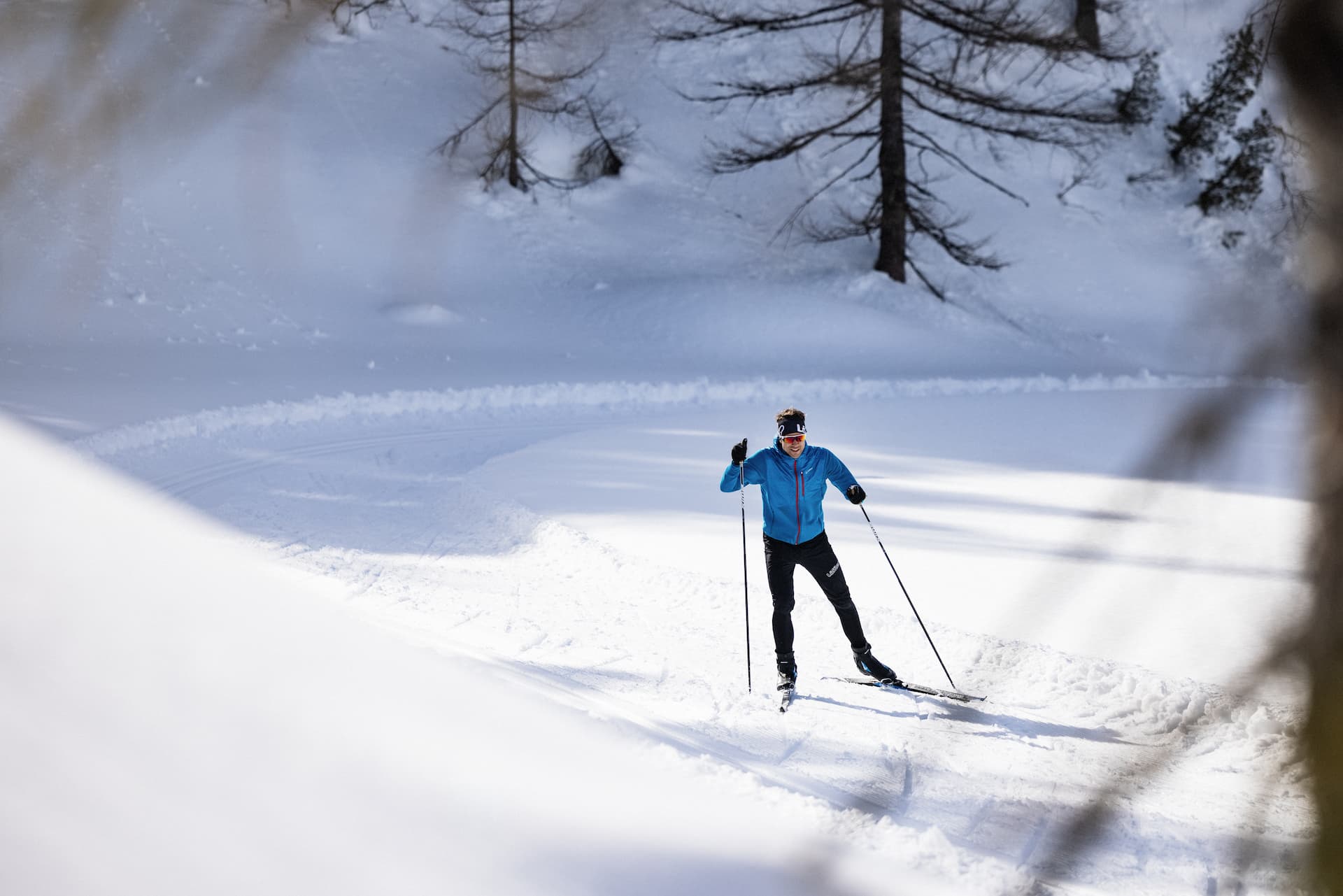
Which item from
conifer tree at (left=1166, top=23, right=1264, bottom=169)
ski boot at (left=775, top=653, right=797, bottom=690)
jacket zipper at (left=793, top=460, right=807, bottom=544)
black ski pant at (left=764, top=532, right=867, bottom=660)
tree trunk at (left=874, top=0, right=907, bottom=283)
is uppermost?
tree trunk at (left=874, top=0, right=907, bottom=283)

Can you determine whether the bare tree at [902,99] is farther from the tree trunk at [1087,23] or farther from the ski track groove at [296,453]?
the ski track groove at [296,453]

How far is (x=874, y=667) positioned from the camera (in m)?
6.72

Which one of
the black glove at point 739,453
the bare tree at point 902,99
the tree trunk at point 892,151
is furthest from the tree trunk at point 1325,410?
the tree trunk at point 892,151

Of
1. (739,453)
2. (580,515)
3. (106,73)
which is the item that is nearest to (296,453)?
(580,515)

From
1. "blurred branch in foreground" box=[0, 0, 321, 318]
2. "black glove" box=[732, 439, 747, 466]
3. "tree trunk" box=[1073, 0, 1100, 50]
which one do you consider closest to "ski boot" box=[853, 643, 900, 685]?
"black glove" box=[732, 439, 747, 466]

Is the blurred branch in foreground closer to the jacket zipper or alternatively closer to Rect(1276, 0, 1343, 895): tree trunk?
Rect(1276, 0, 1343, 895): tree trunk

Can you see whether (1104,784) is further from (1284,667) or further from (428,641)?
(428,641)

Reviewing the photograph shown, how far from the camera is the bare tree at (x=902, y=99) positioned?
65.5 ft

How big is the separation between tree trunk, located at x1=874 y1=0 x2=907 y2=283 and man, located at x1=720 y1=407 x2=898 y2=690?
15363 millimetres

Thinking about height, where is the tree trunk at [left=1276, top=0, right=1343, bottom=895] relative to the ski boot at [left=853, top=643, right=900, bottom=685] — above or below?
above

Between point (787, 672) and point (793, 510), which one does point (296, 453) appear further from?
point (793, 510)

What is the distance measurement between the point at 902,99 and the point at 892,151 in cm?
714

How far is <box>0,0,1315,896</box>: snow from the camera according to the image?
60 cm

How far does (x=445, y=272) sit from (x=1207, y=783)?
73.0 feet
